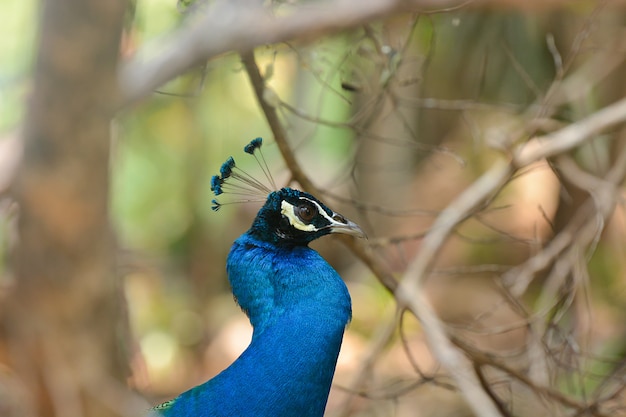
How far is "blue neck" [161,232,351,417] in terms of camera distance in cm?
176

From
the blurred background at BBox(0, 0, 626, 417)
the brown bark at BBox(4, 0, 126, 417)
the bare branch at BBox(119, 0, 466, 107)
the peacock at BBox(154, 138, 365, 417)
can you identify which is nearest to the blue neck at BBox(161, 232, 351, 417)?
the peacock at BBox(154, 138, 365, 417)

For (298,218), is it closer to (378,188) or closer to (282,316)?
(282,316)

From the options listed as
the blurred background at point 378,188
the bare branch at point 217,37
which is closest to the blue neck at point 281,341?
the bare branch at point 217,37

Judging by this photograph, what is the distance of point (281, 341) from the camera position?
177 cm

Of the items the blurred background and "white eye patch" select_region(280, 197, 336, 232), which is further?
the blurred background

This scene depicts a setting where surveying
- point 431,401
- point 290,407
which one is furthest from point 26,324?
point 431,401

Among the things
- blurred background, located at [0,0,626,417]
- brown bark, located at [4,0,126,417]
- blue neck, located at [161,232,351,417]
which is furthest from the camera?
blurred background, located at [0,0,626,417]

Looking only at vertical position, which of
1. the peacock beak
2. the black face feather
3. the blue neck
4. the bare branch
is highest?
the bare branch

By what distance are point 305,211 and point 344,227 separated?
3.7 inches

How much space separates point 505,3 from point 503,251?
3.06m

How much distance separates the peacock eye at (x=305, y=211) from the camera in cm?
185

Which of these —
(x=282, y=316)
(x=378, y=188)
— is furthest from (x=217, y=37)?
(x=378, y=188)

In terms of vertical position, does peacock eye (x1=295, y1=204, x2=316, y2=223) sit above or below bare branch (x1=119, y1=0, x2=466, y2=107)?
below

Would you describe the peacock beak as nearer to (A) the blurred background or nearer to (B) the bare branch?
(B) the bare branch
